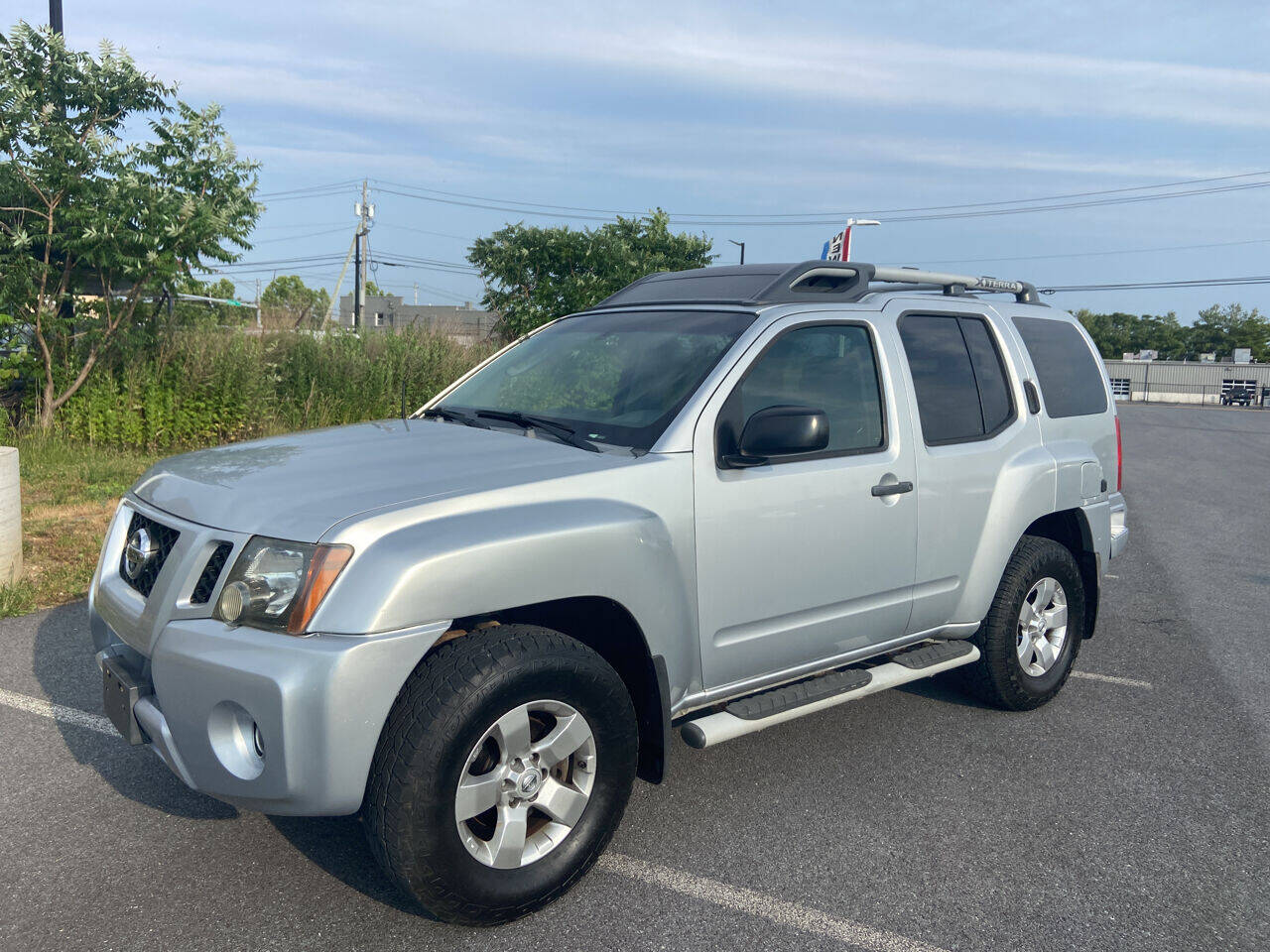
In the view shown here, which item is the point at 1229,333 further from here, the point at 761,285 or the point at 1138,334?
the point at 761,285

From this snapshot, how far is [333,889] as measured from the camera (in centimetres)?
314

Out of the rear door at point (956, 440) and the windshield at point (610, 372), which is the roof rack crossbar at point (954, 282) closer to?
the rear door at point (956, 440)

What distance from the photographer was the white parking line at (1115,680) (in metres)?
5.25

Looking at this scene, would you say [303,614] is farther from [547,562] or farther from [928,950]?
[928,950]

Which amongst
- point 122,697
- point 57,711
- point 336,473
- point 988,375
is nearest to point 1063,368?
point 988,375

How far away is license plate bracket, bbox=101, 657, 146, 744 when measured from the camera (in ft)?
9.77

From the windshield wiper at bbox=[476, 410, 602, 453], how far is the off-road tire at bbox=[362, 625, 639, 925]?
0.75 meters

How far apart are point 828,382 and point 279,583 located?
2.25 meters

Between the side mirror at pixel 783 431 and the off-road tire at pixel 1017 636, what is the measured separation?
1.70 metres

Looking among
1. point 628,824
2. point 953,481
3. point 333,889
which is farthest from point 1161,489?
point 333,889

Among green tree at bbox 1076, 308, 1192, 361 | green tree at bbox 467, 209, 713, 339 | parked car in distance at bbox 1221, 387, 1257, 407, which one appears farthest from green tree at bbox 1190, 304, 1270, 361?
green tree at bbox 467, 209, 713, 339

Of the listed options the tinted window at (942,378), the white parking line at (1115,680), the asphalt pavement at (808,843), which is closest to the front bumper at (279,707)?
the asphalt pavement at (808,843)

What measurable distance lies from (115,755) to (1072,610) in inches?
171

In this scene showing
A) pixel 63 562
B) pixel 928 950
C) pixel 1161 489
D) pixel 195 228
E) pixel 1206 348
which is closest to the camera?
pixel 928 950
